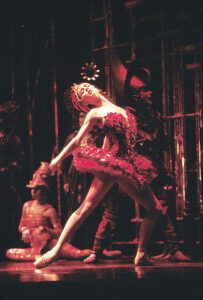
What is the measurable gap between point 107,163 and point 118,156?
14 centimetres

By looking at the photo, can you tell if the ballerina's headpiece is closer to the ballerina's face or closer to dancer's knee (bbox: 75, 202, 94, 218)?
the ballerina's face

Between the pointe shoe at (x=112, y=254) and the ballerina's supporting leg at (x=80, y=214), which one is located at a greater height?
the ballerina's supporting leg at (x=80, y=214)

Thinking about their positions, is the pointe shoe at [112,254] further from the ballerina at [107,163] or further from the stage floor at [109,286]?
the stage floor at [109,286]

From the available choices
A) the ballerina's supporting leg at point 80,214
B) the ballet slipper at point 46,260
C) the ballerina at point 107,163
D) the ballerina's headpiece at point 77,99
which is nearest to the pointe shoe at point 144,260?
the ballerina at point 107,163

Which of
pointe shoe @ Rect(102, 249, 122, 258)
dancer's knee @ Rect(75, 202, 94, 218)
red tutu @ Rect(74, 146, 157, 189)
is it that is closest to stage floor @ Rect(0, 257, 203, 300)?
dancer's knee @ Rect(75, 202, 94, 218)

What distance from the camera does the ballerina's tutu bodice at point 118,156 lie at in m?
7.28

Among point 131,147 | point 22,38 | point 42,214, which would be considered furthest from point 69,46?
point 131,147

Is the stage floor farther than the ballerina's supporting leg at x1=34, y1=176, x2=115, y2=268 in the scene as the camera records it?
No

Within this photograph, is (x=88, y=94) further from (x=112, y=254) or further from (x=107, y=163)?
(x=112, y=254)

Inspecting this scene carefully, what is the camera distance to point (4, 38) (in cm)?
1018

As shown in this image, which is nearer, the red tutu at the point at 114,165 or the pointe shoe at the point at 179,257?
the red tutu at the point at 114,165

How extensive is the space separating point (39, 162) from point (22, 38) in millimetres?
1503

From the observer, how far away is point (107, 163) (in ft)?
23.9

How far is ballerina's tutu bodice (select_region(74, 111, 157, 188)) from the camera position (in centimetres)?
728
